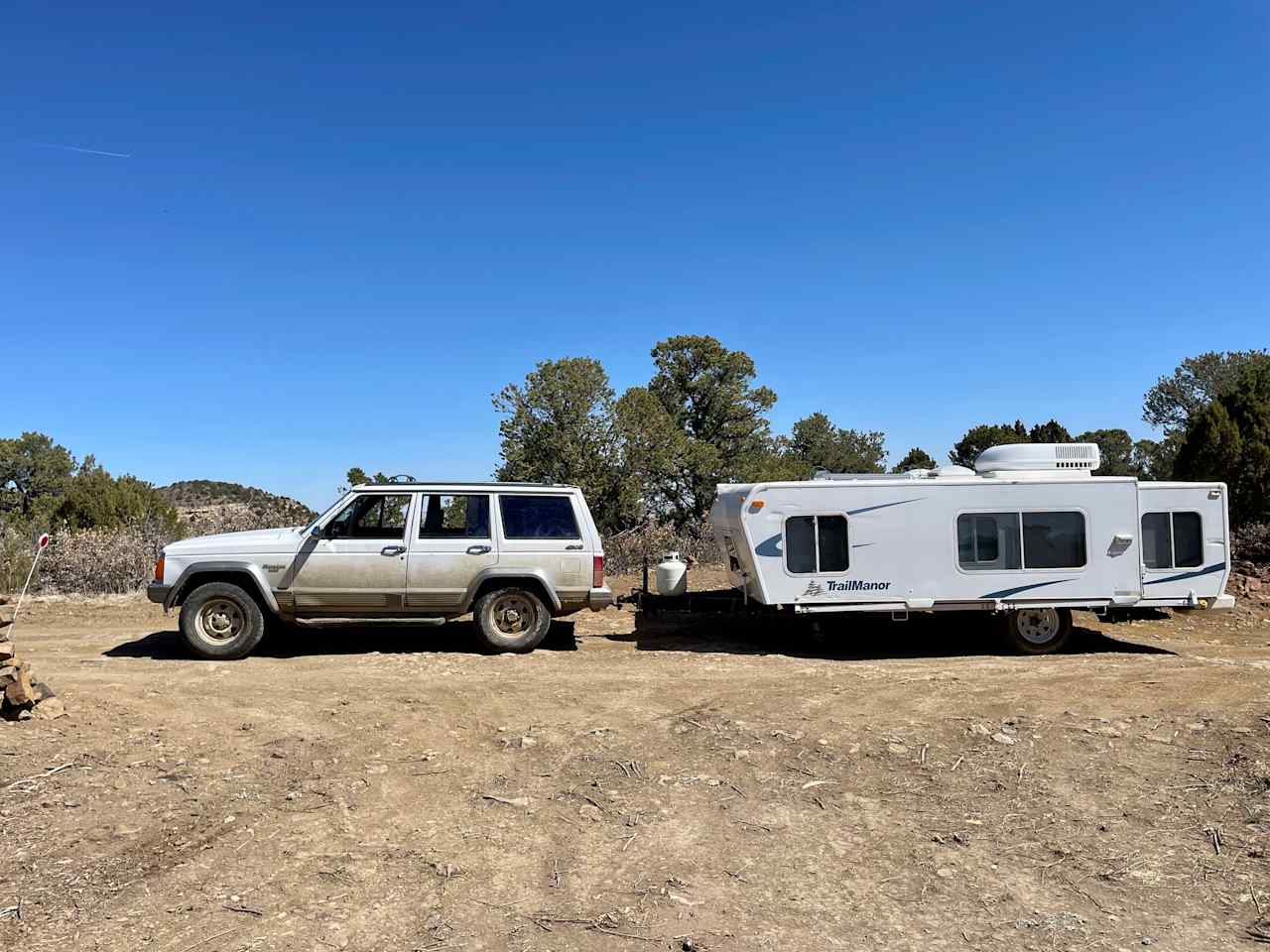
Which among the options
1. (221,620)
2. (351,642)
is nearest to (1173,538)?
(351,642)

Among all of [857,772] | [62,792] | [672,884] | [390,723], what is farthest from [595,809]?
[62,792]

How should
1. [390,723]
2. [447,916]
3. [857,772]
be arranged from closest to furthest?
[447,916]
[857,772]
[390,723]

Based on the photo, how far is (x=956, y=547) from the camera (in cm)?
1065

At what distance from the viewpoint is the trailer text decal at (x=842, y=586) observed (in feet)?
34.9

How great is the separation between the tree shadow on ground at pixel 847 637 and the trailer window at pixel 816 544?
0.98 metres

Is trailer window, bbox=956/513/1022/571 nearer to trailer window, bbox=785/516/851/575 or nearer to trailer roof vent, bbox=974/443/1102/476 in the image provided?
trailer roof vent, bbox=974/443/1102/476

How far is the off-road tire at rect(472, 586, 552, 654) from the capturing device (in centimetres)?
1055

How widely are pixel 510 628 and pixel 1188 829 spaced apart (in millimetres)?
7121

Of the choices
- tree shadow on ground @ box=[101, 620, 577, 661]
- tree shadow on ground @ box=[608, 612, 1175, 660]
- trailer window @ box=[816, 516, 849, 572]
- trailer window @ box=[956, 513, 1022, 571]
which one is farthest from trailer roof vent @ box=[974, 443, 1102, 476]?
tree shadow on ground @ box=[101, 620, 577, 661]

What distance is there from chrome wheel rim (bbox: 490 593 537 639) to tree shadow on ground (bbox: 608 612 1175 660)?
159 centimetres

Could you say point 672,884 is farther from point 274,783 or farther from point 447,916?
A: point 274,783

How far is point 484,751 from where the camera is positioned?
677 cm

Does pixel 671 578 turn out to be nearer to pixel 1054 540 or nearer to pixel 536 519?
pixel 536 519

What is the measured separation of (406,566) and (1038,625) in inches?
297
